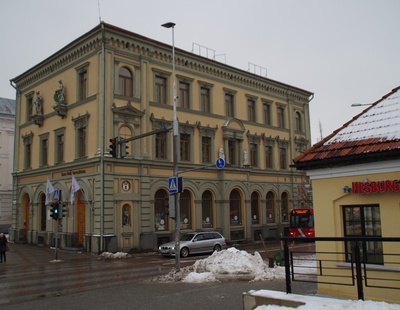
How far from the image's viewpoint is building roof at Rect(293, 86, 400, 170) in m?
9.59

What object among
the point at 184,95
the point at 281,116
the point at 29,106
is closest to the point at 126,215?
the point at 184,95

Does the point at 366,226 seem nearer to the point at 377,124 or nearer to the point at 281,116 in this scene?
the point at 377,124

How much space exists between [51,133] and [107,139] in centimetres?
801

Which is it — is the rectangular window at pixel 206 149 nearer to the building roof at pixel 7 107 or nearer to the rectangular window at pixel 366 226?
the rectangular window at pixel 366 226

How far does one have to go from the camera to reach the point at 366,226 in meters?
10.0

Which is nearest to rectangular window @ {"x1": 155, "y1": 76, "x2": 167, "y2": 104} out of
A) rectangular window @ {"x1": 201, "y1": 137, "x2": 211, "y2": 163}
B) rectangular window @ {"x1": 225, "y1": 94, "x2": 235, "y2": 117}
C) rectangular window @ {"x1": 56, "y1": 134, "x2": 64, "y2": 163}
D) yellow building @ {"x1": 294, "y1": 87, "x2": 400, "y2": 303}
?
rectangular window @ {"x1": 201, "y1": 137, "x2": 211, "y2": 163}

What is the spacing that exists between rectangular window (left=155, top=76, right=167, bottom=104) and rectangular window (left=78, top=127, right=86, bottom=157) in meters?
5.73

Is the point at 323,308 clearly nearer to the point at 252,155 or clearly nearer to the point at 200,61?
the point at 200,61

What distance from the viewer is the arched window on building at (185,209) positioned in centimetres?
3177

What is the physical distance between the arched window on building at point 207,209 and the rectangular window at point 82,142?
32.2 feet

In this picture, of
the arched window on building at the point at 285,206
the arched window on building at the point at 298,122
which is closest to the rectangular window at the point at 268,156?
the arched window on building at the point at 285,206

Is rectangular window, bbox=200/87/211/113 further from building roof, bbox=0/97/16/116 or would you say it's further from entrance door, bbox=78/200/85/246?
building roof, bbox=0/97/16/116

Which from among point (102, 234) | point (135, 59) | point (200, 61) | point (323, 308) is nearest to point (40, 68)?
point (135, 59)

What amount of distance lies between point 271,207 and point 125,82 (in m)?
18.6
